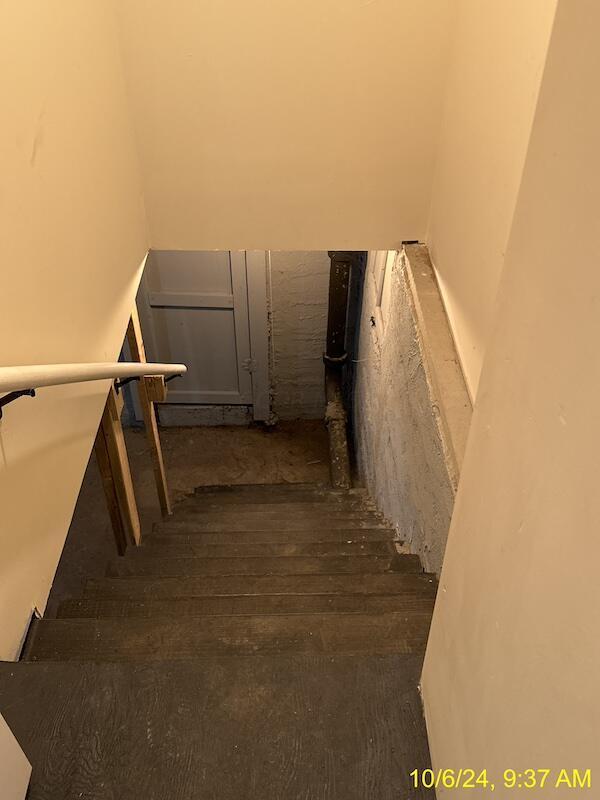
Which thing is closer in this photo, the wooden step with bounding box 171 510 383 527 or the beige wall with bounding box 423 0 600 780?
the beige wall with bounding box 423 0 600 780

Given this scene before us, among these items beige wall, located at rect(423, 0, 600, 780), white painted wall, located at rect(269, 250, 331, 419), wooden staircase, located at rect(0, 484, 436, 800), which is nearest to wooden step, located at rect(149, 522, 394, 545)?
wooden staircase, located at rect(0, 484, 436, 800)

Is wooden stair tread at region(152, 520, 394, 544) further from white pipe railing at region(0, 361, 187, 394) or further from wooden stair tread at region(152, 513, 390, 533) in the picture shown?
white pipe railing at region(0, 361, 187, 394)

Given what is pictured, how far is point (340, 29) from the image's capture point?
79.8 inches

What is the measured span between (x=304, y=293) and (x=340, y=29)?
2.43m

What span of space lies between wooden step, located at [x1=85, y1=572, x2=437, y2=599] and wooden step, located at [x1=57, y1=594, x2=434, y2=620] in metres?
0.08

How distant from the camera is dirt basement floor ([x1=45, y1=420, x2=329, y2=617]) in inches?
157

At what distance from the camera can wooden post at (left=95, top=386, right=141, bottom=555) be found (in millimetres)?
2459

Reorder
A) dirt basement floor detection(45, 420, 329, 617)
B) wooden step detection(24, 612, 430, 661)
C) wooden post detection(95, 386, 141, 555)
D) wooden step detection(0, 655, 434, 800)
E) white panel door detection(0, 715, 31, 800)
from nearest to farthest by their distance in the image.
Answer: white panel door detection(0, 715, 31, 800) → wooden step detection(0, 655, 434, 800) → wooden step detection(24, 612, 430, 661) → wooden post detection(95, 386, 141, 555) → dirt basement floor detection(45, 420, 329, 617)

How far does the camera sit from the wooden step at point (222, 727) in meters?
1.18

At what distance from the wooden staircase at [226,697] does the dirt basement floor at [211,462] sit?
2.08 m

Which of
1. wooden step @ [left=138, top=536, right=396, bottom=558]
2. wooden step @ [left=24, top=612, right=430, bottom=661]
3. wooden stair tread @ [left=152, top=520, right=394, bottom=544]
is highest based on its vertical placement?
wooden step @ [left=24, top=612, right=430, bottom=661]

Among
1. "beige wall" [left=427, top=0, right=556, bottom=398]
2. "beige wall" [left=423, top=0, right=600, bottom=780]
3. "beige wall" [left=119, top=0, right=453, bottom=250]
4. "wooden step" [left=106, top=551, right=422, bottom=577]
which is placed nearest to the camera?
"beige wall" [left=423, top=0, right=600, bottom=780]

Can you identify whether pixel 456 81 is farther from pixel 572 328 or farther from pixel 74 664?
pixel 74 664

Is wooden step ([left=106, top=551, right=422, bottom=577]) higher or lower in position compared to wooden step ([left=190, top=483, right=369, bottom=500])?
higher
